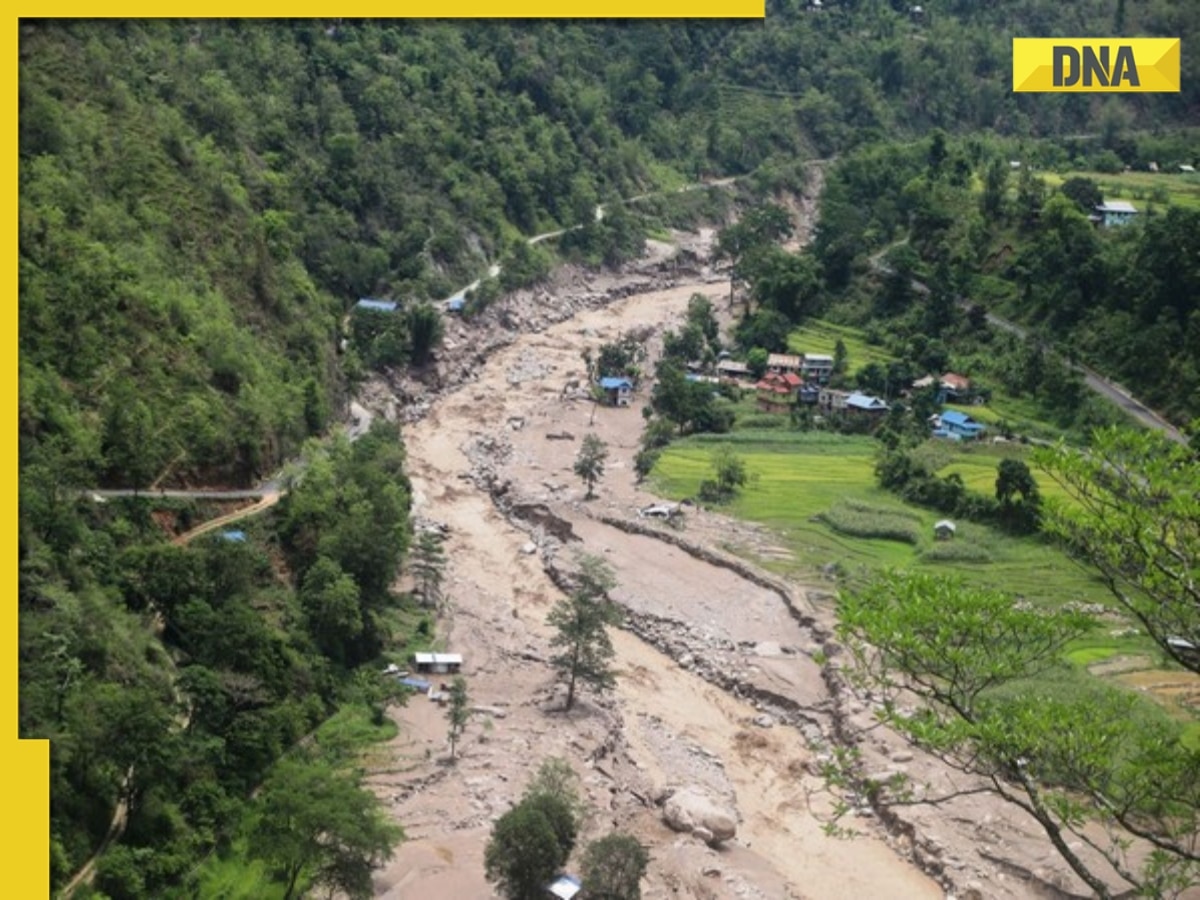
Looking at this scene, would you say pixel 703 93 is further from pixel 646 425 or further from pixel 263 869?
pixel 263 869

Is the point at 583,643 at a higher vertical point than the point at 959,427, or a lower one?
lower

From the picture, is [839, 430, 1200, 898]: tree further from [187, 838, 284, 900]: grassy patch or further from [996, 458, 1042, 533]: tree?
[996, 458, 1042, 533]: tree

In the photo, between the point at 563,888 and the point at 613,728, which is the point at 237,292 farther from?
the point at 563,888

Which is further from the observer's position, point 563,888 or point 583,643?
point 583,643

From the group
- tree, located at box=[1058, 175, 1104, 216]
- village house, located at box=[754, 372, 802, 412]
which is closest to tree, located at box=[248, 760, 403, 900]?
village house, located at box=[754, 372, 802, 412]

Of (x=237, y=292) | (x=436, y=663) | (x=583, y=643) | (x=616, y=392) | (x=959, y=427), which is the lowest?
(x=436, y=663)

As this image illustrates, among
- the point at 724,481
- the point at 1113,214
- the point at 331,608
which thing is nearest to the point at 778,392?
the point at 724,481

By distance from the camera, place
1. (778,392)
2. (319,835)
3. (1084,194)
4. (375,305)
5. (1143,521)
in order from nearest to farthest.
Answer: (1143,521)
(319,835)
(778,392)
(375,305)
(1084,194)
